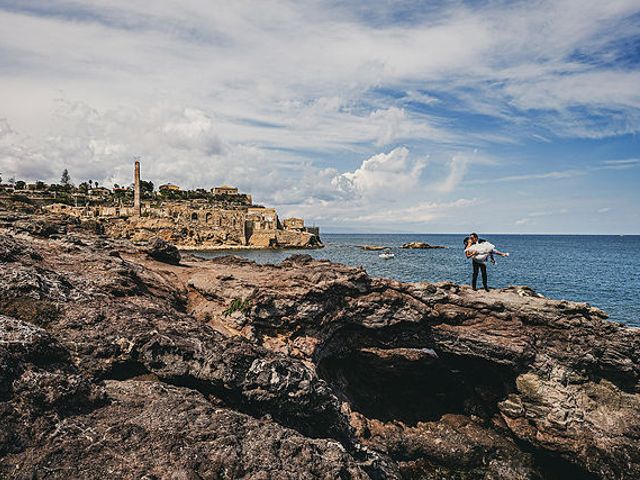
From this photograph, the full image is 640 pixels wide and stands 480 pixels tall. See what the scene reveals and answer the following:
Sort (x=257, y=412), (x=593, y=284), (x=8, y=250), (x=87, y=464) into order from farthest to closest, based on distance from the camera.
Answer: (x=593, y=284) < (x=8, y=250) < (x=257, y=412) < (x=87, y=464)

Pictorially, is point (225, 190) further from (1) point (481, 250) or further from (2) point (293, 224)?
(1) point (481, 250)

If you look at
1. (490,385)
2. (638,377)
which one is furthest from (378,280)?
(638,377)

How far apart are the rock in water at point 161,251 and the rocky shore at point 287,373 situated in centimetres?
6

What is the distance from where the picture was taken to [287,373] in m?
8.27

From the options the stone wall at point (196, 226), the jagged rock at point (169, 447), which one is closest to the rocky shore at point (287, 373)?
the jagged rock at point (169, 447)

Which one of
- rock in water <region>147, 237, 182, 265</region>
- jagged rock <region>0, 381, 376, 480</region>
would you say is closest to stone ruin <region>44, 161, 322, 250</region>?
rock in water <region>147, 237, 182, 265</region>

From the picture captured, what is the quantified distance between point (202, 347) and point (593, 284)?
50.7 m

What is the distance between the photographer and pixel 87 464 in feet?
17.6

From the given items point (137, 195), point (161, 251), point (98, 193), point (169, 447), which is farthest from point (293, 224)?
point (169, 447)

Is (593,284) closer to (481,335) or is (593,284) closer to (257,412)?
(481,335)

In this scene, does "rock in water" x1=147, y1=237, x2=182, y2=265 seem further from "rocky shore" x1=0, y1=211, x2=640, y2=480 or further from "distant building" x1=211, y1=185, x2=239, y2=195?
"distant building" x1=211, y1=185, x2=239, y2=195

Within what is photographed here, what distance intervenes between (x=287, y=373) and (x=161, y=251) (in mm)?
10371

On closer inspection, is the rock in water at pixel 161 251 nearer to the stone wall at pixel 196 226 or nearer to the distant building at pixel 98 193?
the stone wall at pixel 196 226

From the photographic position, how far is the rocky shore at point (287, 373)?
19.4 feet
